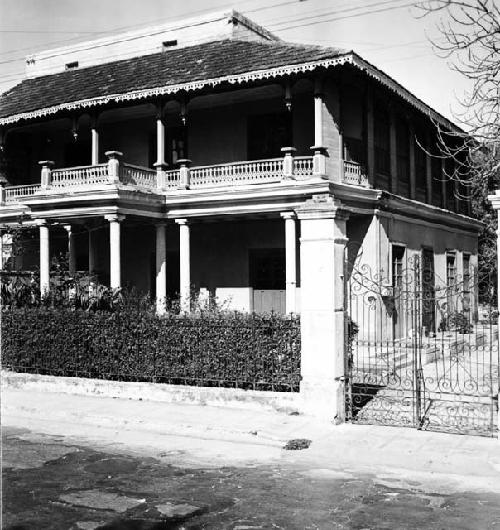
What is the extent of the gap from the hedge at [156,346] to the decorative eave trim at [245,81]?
762 centimetres

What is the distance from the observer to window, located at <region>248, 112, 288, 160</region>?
65.4 ft

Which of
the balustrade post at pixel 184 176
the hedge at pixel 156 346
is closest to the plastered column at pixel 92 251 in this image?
the balustrade post at pixel 184 176

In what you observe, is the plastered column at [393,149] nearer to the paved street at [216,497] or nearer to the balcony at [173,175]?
the balcony at [173,175]

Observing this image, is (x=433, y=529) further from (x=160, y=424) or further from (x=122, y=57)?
(x=122, y=57)

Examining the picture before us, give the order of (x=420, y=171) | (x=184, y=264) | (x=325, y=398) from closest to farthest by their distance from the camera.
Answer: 1. (x=325, y=398)
2. (x=184, y=264)
3. (x=420, y=171)

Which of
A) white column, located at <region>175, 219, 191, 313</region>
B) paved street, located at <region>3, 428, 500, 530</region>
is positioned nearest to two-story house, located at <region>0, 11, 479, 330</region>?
white column, located at <region>175, 219, 191, 313</region>

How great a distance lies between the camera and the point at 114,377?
1243 centimetres

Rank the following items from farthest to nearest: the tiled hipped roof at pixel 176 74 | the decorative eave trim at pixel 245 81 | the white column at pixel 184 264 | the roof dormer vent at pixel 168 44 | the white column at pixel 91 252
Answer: the roof dormer vent at pixel 168 44, the white column at pixel 91 252, the white column at pixel 184 264, the tiled hipped roof at pixel 176 74, the decorative eave trim at pixel 245 81

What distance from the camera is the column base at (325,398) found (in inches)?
380

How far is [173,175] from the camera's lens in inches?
797

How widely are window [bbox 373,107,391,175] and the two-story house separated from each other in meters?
0.05

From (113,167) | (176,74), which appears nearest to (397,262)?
(176,74)

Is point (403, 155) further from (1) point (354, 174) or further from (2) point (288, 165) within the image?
(2) point (288, 165)

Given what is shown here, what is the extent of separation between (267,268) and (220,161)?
3.47m
